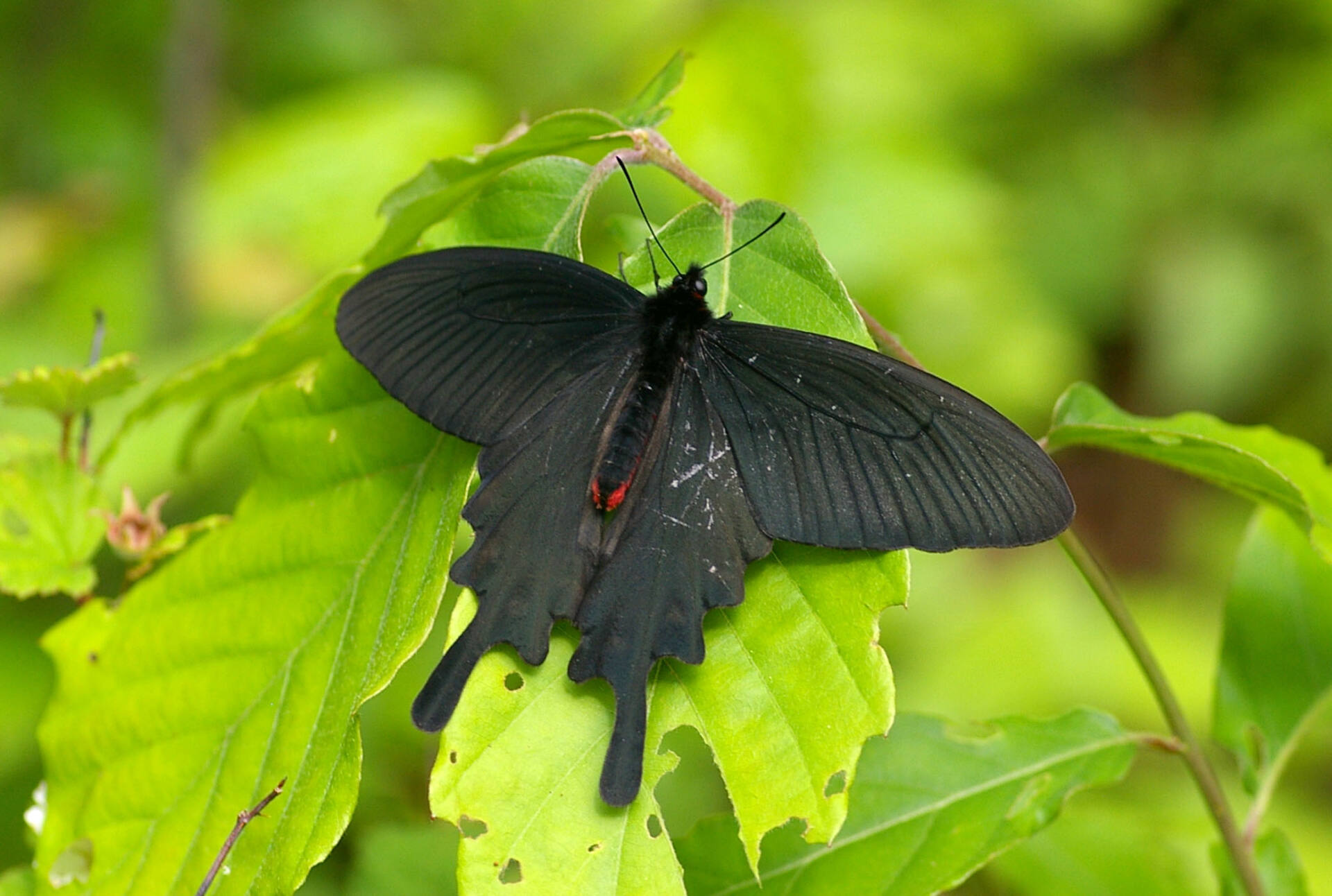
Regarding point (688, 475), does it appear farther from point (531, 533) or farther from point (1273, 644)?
point (1273, 644)

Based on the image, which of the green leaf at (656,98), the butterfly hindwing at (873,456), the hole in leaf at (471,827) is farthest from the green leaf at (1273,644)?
the hole in leaf at (471,827)

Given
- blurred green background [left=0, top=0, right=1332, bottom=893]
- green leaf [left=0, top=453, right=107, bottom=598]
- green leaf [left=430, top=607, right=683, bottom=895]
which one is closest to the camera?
green leaf [left=430, top=607, right=683, bottom=895]

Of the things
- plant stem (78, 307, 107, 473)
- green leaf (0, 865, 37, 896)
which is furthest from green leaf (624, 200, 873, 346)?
green leaf (0, 865, 37, 896)

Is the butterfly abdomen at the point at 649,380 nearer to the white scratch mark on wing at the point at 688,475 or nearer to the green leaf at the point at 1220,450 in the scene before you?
the white scratch mark on wing at the point at 688,475

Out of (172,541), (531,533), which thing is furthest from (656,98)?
(172,541)

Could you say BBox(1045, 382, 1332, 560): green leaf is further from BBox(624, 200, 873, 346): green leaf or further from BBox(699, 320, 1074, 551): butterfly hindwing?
BBox(624, 200, 873, 346): green leaf

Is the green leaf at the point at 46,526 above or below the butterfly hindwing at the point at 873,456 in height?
below
